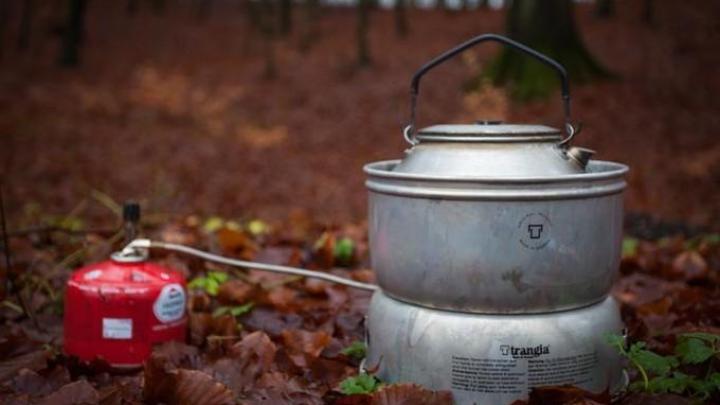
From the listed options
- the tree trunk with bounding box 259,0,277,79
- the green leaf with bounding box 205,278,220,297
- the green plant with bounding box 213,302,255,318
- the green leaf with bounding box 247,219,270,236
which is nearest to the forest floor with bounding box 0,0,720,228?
the tree trunk with bounding box 259,0,277,79

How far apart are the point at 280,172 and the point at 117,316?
8188 mm

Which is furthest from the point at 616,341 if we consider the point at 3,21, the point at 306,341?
the point at 3,21

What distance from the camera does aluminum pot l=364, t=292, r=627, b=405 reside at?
66.6 inches

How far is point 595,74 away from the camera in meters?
11.8

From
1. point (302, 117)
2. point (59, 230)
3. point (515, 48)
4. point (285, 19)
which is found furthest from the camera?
point (285, 19)

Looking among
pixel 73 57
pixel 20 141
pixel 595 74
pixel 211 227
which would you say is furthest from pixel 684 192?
pixel 73 57

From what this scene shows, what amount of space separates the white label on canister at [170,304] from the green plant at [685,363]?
121 cm

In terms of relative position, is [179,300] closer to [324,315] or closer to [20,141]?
[324,315]

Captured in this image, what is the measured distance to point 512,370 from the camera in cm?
169

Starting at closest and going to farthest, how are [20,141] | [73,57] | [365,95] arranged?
1. [20,141]
2. [365,95]
3. [73,57]

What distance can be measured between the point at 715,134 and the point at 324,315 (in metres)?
9.53

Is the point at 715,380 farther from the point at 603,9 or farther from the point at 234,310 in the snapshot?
the point at 603,9

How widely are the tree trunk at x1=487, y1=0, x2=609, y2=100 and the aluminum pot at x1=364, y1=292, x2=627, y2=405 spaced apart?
9633 mm

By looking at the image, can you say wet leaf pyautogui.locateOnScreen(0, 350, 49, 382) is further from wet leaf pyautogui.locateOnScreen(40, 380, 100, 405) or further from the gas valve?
wet leaf pyautogui.locateOnScreen(40, 380, 100, 405)
